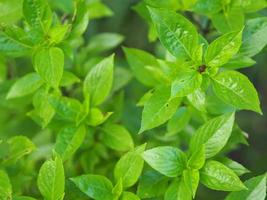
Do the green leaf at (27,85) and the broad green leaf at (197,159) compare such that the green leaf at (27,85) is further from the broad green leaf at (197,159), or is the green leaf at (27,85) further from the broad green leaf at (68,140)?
the broad green leaf at (197,159)

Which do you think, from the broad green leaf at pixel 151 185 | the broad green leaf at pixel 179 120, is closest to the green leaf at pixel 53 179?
the broad green leaf at pixel 151 185

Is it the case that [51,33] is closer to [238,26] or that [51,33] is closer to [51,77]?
[51,77]

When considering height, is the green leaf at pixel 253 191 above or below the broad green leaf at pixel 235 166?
below

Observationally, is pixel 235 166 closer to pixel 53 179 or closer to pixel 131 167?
pixel 131 167

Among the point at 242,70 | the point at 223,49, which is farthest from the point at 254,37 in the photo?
the point at 242,70

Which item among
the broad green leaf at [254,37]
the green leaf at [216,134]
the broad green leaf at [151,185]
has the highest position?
the broad green leaf at [254,37]

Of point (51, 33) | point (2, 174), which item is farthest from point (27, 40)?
point (2, 174)

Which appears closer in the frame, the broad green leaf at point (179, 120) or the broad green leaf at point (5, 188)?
the broad green leaf at point (5, 188)

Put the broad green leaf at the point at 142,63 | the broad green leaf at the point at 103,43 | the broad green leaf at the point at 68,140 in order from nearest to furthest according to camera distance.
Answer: the broad green leaf at the point at 68,140, the broad green leaf at the point at 142,63, the broad green leaf at the point at 103,43
